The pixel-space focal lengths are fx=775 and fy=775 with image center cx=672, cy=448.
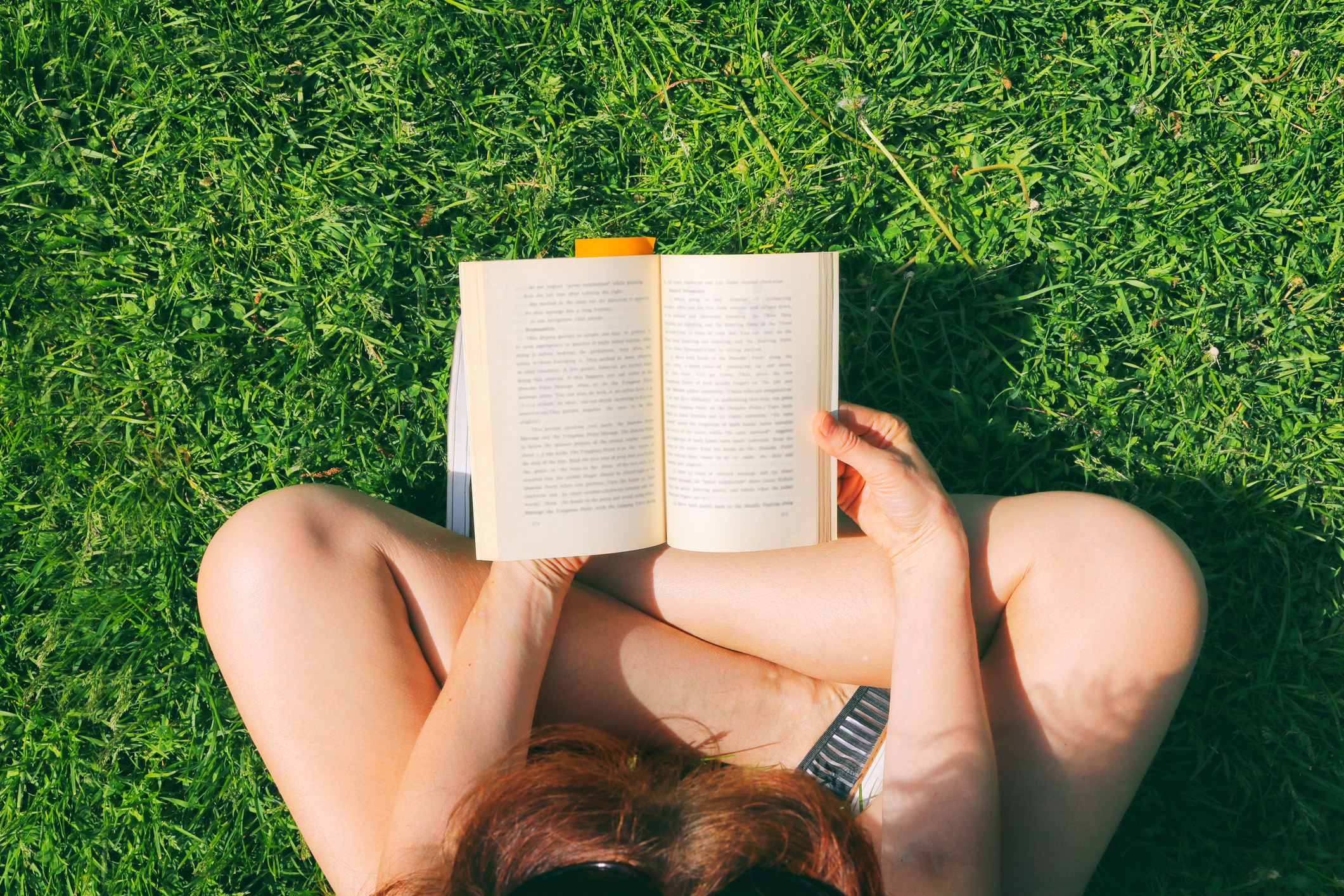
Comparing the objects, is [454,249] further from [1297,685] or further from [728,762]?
[1297,685]

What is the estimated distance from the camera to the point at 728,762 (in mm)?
1794

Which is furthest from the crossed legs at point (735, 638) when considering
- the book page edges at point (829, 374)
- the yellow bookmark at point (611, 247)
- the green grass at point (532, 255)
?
the yellow bookmark at point (611, 247)

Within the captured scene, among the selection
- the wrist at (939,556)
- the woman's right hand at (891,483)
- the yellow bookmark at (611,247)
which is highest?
the yellow bookmark at (611,247)

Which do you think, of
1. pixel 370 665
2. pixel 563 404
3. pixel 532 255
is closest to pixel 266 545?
pixel 370 665

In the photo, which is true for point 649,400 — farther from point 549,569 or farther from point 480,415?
point 549,569

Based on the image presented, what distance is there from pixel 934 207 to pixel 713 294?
1088 millimetres

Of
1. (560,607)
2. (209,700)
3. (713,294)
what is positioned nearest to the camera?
(713,294)

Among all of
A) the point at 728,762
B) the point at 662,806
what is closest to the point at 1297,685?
the point at 728,762

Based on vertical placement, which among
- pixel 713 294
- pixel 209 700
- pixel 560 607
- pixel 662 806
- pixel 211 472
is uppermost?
pixel 713 294

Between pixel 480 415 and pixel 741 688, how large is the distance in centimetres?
88

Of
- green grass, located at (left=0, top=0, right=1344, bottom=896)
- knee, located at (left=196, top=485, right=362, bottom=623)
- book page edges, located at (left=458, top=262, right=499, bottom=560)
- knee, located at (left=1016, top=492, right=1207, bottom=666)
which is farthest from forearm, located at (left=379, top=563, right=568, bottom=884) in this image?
knee, located at (left=1016, top=492, right=1207, bottom=666)

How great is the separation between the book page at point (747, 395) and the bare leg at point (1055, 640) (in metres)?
0.29

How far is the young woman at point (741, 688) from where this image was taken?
4.70 ft

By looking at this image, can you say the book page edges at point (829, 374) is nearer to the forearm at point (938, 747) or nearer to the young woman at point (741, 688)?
the young woman at point (741, 688)
